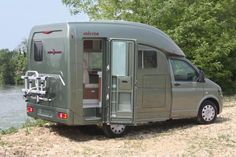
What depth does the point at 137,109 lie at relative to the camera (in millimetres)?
11258

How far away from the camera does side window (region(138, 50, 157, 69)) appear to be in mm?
11257

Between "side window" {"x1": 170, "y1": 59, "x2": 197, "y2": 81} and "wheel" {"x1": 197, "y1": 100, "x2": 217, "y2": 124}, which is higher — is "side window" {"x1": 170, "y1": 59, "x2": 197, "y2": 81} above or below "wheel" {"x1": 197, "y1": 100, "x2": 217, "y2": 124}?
above

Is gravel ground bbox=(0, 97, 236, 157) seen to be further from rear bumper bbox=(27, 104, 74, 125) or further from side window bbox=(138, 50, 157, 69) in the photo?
side window bbox=(138, 50, 157, 69)

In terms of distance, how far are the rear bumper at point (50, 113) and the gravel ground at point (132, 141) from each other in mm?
411

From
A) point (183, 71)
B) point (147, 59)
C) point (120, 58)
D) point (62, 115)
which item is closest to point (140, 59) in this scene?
point (147, 59)

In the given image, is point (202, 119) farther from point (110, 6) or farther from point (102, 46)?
point (110, 6)

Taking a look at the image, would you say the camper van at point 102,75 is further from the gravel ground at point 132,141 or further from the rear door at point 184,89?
the gravel ground at point 132,141

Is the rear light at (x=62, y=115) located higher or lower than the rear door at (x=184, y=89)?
lower

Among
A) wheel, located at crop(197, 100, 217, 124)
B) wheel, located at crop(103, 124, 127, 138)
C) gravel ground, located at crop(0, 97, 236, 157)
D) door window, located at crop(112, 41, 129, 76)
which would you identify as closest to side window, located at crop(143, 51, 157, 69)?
door window, located at crop(112, 41, 129, 76)

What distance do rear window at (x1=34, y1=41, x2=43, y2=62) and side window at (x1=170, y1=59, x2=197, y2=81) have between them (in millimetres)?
3180

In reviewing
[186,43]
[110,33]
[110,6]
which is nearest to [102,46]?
[110,33]

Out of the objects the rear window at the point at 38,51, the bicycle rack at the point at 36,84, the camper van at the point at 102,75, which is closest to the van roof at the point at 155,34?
the camper van at the point at 102,75

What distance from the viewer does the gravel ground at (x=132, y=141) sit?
9539mm

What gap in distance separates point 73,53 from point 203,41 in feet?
37.8
